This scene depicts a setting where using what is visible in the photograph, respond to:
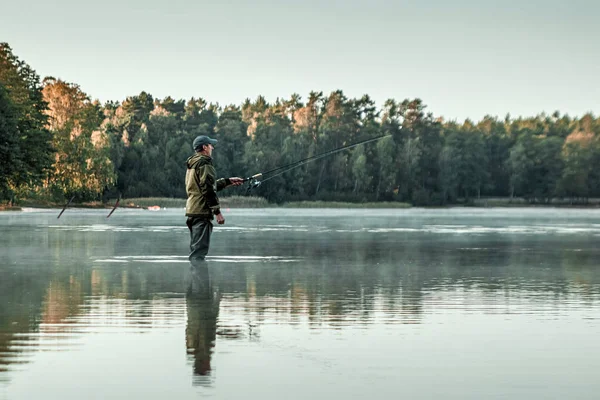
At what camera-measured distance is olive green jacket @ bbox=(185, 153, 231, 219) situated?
52.2 ft

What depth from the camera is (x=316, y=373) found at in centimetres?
653

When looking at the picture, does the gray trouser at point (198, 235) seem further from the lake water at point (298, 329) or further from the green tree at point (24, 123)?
the green tree at point (24, 123)

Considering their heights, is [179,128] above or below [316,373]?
above

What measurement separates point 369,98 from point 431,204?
18.9 metres

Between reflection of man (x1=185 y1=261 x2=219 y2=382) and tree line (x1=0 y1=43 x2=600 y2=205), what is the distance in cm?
6490

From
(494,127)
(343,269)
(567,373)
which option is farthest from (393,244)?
(494,127)

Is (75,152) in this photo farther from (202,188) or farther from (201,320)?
(201,320)

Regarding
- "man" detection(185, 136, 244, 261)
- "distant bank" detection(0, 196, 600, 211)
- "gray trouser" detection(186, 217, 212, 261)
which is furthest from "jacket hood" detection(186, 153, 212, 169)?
"distant bank" detection(0, 196, 600, 211)

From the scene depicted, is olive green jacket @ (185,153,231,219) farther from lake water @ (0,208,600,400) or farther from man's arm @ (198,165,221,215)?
lake water @ (0,208,600,400)

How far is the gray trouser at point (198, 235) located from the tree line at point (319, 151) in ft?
200

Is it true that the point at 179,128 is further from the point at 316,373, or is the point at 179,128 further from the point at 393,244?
the point at 316,373

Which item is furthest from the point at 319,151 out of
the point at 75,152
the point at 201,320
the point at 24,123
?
the point at 201,320

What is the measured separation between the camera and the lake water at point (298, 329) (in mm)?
6156

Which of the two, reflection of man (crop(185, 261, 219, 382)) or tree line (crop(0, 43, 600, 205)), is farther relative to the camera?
tree line (crop(0, 43, 600, 205))
